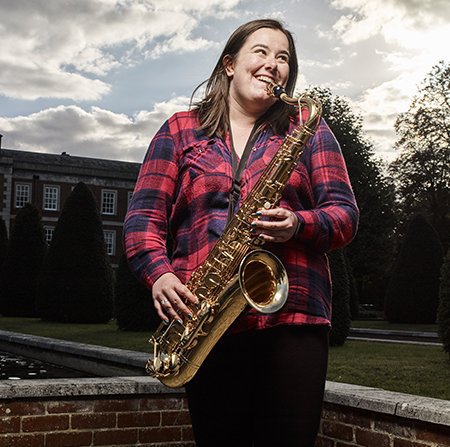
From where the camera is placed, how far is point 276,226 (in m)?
1.93

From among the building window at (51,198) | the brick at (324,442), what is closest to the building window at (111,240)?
the building window at (51,198)

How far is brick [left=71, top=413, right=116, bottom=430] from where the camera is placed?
440 centimetres

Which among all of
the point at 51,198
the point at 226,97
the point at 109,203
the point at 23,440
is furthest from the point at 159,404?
the point at 109,203

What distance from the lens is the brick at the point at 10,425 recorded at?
4.21 meters

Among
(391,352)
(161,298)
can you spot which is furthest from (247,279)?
(391,352)

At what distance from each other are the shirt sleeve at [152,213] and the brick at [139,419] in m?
2.74

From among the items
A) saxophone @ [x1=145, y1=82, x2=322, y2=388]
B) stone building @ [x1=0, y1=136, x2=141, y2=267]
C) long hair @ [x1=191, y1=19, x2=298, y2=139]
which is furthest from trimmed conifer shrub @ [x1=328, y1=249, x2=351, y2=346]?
stone building @ [x1=0, y1=136, x2=141, y2=267]

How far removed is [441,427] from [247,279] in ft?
6.91

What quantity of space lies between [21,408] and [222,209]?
2.93 m

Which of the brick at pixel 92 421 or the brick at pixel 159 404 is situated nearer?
the brick at pixel 92 421

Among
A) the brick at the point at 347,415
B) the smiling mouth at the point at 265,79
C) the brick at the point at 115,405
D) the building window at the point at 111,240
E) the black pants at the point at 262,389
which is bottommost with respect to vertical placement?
the brick at the point at 115,405

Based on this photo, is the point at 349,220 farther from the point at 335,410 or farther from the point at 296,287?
the point at 335,410

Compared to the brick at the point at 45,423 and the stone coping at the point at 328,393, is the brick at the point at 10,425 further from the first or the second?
the stone coping at the point at 328,393

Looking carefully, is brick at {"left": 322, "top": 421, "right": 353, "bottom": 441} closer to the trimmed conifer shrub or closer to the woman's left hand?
the woman's left hand
